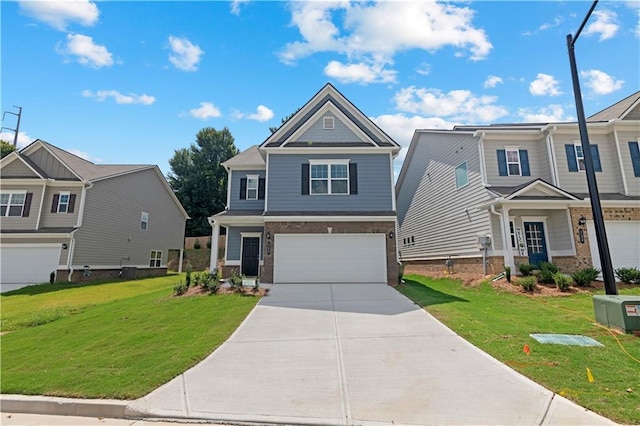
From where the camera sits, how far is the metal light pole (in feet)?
22.9

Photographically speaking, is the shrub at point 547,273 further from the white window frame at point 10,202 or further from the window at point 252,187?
the white window frame at point 10,202

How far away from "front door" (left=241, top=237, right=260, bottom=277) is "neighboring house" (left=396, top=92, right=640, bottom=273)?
397 inches

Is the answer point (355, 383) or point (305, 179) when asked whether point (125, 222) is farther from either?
point (355, 383)

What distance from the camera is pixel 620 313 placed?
21.1 ft

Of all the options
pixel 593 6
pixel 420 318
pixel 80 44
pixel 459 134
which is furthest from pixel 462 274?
pixel 80 44

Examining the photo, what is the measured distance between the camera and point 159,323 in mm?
7824

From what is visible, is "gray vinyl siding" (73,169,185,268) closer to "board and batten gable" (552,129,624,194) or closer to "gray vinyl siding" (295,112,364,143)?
"gray vinyl siding" (295,112,364,143)

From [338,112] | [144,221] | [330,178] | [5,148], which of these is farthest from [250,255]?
[5,148]

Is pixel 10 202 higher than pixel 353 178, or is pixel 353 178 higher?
pixel 353 178

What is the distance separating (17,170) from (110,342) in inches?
774

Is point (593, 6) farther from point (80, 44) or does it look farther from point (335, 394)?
point (80, 44)

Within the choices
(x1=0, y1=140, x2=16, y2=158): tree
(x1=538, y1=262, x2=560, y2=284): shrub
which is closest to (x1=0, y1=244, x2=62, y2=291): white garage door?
(x1=0, y1=140, x2=16, y2=158): tree

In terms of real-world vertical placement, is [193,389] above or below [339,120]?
below

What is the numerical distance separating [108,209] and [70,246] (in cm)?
330
